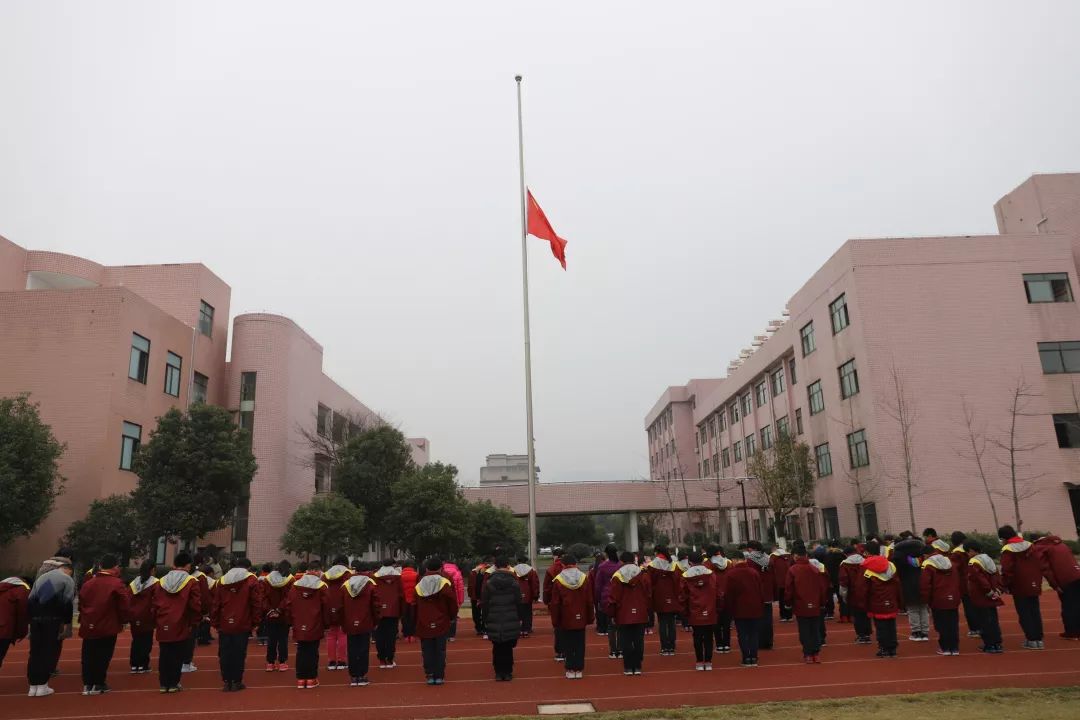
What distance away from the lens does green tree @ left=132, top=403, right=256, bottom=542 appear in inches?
910

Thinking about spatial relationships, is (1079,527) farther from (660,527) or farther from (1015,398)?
(660,527)

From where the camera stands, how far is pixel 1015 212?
3409cm

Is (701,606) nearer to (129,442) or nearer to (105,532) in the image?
(105,532)

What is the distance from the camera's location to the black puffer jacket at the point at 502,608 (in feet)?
29.0

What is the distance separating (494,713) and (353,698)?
6.16 ft

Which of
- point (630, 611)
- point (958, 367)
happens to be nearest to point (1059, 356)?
point (958, 367)

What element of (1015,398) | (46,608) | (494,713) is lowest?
(494,713)

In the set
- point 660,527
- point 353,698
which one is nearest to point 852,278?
point 353,698

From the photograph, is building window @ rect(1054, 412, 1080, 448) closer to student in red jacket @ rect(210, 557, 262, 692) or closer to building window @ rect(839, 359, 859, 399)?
building window @ rect(839, 359, 859, 399)

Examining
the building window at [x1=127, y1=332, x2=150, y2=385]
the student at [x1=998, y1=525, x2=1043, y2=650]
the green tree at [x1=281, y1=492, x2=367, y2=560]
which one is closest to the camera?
the student at [x1=998, y1=525, x2=1043, y2=650]

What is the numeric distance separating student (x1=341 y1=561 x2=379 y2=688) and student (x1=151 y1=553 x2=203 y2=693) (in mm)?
1756

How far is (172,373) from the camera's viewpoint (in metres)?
29.2

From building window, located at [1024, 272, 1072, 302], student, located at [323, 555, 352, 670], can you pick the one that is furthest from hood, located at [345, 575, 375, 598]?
building window, located at [1024, 272, 1072, 302]

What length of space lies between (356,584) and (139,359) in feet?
69.9
